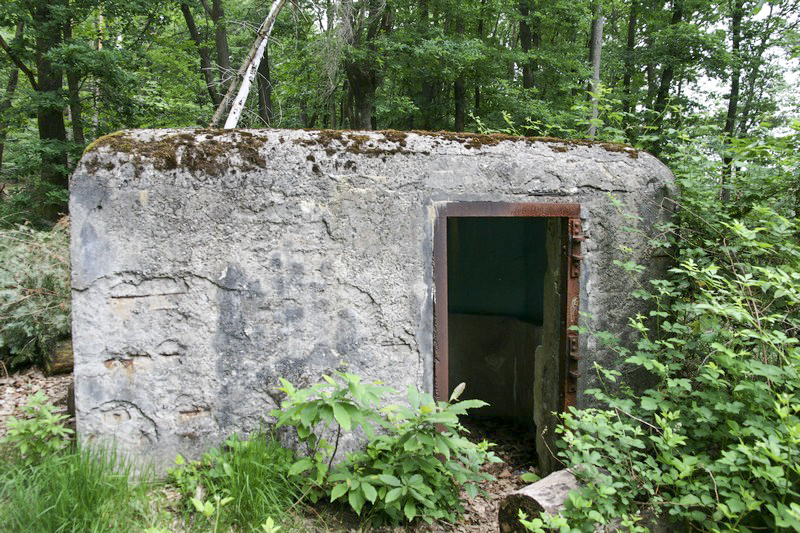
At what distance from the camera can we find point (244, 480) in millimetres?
2465

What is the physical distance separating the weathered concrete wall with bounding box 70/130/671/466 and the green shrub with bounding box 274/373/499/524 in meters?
0.37

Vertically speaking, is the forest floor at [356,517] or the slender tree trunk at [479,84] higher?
the slender tree trunk at [479,84]

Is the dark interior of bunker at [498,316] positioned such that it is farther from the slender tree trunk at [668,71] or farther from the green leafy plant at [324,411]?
the slender tree trunk at [668,71]

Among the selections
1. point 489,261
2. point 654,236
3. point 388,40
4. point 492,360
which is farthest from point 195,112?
point 654,236

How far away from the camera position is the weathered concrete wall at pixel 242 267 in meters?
2.54

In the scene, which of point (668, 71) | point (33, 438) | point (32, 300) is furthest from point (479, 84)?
point (33, 438)

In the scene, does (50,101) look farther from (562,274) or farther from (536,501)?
(536,501)

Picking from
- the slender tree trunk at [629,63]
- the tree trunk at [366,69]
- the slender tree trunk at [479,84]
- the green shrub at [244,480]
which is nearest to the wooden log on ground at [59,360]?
the green shrub at [244,480]

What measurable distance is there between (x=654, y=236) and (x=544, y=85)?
27.1 ft

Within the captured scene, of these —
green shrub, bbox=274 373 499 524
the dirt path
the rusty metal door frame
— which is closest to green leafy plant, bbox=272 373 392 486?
green shrub, bbox=274 373 499 524

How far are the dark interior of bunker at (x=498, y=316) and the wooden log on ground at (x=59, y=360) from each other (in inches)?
154

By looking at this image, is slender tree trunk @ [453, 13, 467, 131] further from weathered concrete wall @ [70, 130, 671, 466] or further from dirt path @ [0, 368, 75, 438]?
dirt path @ [0, 368, 75, 438]

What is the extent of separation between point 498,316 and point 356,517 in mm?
3593

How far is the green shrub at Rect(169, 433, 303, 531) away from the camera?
2365mm
